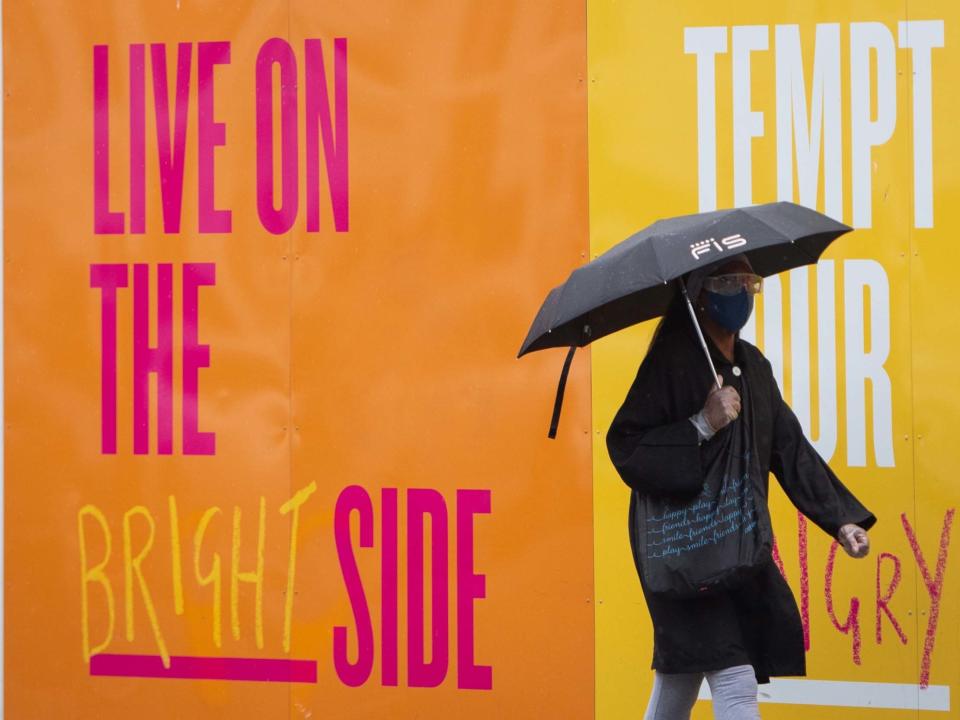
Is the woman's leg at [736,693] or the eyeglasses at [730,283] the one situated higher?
the eyeglasses at [730,283]

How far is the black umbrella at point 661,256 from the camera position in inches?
120

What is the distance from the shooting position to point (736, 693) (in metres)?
3.23

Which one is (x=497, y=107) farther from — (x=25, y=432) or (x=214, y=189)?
(x=25, y=432)

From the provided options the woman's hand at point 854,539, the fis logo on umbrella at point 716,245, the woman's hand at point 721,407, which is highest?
the fis logo on umbrella at point 716,245

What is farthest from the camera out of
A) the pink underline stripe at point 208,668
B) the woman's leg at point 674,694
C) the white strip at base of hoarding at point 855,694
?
the pink underline stripe at point 208,668

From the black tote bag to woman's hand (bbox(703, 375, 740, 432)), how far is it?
0.28ft

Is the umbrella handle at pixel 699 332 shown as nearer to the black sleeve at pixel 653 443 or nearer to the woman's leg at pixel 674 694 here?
the black sleeve at pixel 653 443

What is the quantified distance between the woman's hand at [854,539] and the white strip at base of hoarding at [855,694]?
101cm

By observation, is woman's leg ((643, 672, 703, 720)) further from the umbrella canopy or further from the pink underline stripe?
the pink underline stripe

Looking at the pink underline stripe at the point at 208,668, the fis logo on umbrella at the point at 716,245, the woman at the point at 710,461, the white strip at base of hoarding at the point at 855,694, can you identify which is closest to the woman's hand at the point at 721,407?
the woman at the point at 710,461

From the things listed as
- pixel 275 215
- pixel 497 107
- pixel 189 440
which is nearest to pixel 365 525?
pixel 189 440

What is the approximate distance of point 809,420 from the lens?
165 inches

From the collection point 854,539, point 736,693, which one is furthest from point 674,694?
point 854,539

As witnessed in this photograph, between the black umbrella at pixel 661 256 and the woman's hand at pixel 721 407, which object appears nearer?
the black umbrella at pixel 661 256
